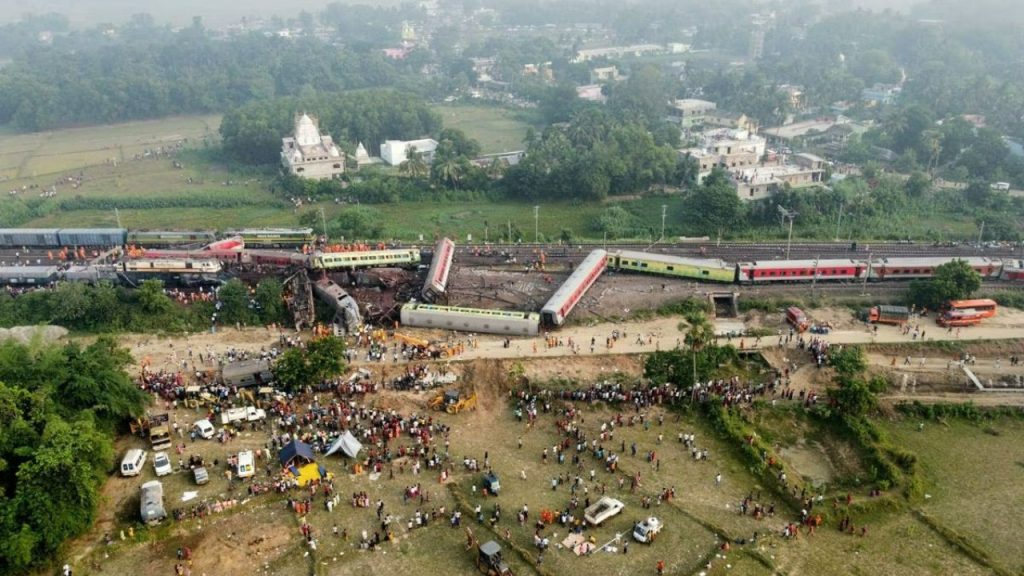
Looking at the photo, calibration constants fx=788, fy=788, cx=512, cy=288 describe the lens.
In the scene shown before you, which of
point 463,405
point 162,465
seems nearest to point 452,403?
point 463,405

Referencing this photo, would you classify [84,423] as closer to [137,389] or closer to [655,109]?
[137,389]

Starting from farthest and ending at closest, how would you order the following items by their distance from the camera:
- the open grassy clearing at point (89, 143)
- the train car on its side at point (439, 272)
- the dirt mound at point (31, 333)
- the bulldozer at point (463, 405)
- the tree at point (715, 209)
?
the open grassy clearing at point (89, 143) < the tree at point (715, 209) < the train car on its side at point (439, 272) < the dirt mound at point (31, 333) < the bulldozer at point (463, 405)

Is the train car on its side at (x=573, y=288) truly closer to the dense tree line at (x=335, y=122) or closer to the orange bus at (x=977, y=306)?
the orange bus at (x=977, y=306)

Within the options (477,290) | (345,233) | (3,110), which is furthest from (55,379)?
(3,110)

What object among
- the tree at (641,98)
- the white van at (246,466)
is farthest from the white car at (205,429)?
the tree at (641,98)

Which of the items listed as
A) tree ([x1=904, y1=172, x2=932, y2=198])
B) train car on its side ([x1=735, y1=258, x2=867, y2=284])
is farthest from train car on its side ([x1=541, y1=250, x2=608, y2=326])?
tree ([x1=904, y1=172, x2=932, y2=198])

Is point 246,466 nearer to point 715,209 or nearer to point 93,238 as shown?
point 93,238

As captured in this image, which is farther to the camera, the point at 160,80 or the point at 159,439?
the point at 160,80
